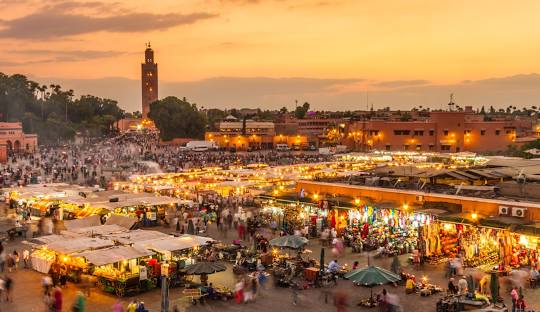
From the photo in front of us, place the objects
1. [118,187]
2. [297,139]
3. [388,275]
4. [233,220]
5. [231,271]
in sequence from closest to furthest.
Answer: [388,275]
[231,271]
[233,220]
[118,187]
[297,139]

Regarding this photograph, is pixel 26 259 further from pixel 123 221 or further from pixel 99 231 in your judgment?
pixel 123 221

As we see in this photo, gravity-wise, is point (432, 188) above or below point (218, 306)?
above

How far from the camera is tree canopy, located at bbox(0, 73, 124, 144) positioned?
95.8 meters

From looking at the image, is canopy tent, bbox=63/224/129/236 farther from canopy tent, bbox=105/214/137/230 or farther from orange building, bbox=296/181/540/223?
orange building, bbox=296/181/540/223

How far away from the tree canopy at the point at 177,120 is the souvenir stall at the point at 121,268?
285 feet

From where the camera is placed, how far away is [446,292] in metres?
15.1

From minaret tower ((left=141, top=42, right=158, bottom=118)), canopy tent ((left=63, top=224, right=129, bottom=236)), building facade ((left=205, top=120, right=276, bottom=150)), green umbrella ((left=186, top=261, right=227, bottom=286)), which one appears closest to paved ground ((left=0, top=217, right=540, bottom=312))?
green umbrella ((left=186, top=261, right=227, bottom=286))

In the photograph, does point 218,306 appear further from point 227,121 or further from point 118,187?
point 227,121

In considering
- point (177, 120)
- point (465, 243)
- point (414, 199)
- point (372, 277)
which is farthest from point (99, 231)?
point (177, 120)

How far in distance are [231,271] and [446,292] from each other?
628cm

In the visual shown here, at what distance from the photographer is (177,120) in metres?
102

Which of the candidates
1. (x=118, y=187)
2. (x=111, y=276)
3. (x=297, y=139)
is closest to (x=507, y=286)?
(x=111, y=276)

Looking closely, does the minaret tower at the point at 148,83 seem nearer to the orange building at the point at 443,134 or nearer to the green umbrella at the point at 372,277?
the orange building at the point at 443,134

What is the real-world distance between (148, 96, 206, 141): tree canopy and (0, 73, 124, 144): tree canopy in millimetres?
16135
